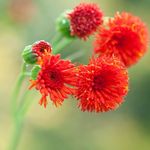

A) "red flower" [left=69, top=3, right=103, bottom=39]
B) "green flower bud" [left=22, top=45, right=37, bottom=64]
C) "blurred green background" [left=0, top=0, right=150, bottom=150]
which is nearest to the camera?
"green flower bud" [left=22, top=45, right=37, bottom=64]

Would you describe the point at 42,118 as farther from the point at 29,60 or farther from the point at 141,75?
the point at 29,60

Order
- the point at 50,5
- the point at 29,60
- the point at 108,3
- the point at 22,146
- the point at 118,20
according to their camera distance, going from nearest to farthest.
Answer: the point at 29,60 → the point at 118,20 → the point at 22,146 → the point at 50,5 → the point at 108,3

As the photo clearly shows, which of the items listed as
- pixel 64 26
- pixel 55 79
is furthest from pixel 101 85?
pixel 64 26

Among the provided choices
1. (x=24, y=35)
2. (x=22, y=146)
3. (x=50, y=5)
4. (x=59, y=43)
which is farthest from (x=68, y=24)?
(x=50, y=5)

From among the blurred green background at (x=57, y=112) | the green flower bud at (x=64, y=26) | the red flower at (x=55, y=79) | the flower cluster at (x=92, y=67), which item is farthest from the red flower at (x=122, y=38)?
the blurred green background at (x=57, y=112)

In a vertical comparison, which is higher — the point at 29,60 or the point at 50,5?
the point at 50,5

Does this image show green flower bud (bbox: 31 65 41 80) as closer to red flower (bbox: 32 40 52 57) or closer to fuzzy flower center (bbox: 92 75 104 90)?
red flower (bbox: 32 40 52 57)

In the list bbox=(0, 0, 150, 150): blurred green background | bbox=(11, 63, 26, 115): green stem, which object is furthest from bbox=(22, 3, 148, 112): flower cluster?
bbox=(0, 0, 150, 150): blurred green background
